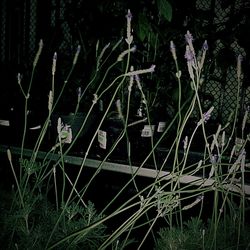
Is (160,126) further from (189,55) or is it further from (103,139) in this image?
(189,55)

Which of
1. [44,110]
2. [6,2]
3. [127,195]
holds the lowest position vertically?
[127,195]

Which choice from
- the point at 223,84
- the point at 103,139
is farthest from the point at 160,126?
the point at 223,84

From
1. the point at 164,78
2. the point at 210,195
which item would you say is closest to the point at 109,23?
the point at 164,78

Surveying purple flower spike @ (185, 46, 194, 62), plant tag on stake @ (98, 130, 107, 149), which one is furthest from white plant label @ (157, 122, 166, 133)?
purple flower spike @ (185, 46, 194, 62)

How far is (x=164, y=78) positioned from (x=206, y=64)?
0.61 feet

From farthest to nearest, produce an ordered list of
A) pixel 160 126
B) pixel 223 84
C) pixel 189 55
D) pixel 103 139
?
pixel 223 84, pixel 160 126, pixel 103 139, pixel 189 55

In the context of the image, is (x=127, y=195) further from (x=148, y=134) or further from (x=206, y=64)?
(x=206, y=64)

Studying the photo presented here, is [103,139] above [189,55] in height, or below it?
below

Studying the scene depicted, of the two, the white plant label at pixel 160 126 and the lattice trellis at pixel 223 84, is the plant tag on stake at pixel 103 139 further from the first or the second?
the lattice trellis at pixel 223 84

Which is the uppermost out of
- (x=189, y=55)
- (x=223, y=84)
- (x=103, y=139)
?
(x=189, y=55)

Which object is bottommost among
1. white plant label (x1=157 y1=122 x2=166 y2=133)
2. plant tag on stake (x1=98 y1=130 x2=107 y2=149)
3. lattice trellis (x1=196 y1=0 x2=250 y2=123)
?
plant tag on stake (x1=98 y1=130 x2=107 y2=149)

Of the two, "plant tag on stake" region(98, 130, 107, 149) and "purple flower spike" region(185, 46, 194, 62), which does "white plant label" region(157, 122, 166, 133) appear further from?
"purple flower spike" region(185, 46, 194, 62)

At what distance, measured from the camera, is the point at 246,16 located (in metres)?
1.41

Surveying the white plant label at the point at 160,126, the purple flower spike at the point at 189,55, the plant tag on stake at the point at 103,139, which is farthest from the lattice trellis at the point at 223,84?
the purple flower spike at the point at 189,55
